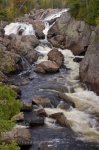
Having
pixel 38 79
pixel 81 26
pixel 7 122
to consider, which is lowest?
pixel 38 79

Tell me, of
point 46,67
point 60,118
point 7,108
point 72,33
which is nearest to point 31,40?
point 72,33

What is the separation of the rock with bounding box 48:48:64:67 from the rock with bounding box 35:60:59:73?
4.31 feet

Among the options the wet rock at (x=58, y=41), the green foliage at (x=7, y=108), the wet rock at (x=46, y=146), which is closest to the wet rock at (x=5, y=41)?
the wet rock at (x=58, y=41)

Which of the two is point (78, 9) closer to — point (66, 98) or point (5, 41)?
point (5, 41)

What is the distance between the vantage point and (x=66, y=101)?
32000 mm

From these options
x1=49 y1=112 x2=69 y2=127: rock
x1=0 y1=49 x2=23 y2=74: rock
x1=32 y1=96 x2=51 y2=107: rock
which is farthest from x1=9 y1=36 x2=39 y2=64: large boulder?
x1=49 y1=112 x2=69 y2=127: rock

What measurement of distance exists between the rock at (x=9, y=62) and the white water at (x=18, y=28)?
11.7m

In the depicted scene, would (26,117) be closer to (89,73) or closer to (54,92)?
(54,92)

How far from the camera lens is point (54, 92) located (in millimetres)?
34219

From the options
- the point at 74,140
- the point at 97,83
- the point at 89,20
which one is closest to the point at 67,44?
the point at 89,20

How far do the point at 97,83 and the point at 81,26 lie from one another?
1385 cm

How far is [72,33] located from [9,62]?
34.8 ft

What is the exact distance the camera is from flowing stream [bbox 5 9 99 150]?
82.3 ft

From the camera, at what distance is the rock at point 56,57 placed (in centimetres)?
4254
